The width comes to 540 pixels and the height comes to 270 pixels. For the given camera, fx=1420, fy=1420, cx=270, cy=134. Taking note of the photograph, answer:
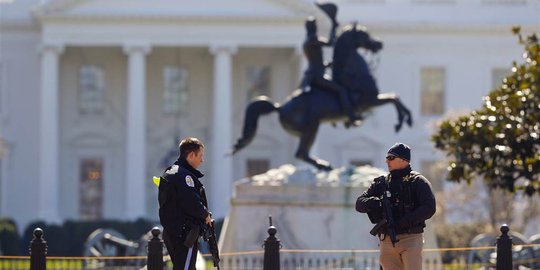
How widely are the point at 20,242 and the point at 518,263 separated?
27211mm

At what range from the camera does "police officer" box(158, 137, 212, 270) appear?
11695 mm

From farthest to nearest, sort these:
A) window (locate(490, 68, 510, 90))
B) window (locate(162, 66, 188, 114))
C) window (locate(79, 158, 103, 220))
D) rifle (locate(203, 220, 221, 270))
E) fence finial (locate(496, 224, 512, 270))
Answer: window (locate(490, 68, 510, 90)) → window (locate(162, 66, 188, 114)) → window (locate(79, 158, 103, 220)) → fence finial (locate(496, 224, 512, 270)) → rifle (locate(203, 220, 221, 270))

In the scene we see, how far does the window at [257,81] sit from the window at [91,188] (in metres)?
6.50

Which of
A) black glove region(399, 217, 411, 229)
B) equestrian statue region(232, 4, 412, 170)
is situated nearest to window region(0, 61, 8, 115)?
equestrian statue region(232, 4, 412, 170)

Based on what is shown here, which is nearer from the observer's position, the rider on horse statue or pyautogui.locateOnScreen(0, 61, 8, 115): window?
the rider on horse statue

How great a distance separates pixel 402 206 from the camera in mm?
11688

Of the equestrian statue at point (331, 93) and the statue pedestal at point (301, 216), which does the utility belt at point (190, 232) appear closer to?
the statue pedestal at point (301, 216)

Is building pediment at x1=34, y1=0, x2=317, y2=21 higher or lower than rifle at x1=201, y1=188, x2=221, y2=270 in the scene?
higher

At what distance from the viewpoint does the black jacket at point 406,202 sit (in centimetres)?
1159

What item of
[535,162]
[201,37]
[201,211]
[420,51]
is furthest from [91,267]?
[420,51]

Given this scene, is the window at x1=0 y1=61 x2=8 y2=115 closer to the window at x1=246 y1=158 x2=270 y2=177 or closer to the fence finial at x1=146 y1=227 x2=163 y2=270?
the window at x1=246 y1=158 x2=270 y2=177

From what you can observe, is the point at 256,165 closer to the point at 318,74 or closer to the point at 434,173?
the point at 434,173

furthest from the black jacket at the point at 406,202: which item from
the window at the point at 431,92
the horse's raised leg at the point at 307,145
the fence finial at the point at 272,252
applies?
→ the window at the point at 431,92

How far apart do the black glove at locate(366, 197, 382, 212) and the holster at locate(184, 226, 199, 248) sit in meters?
1.44
